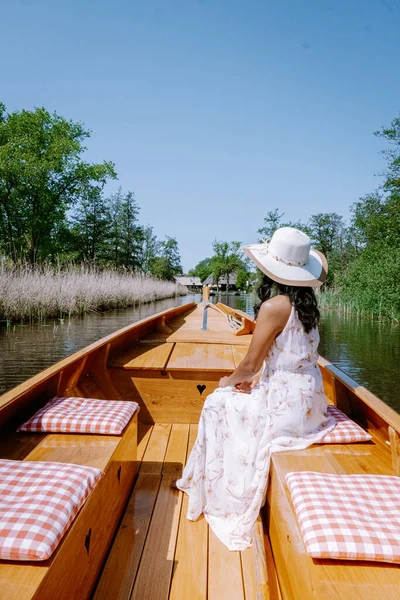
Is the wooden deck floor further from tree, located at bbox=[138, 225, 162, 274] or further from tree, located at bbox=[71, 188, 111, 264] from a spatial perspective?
tree, located at bbox=[138, 225, 162, 274]

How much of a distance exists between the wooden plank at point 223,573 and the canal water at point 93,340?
4.08m

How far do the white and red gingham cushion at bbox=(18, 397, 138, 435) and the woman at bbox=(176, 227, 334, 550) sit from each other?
0.37m

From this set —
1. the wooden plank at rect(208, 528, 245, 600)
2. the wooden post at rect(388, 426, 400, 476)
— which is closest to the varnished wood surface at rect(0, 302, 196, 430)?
the wooden plank at rect(208, 528, 245, 600)

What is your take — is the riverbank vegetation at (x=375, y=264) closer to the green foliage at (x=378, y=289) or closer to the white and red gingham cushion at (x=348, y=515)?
the green foliage at (x=378, y=289)

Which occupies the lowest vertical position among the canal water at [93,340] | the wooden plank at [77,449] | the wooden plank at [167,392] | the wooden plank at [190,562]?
the canal water at [93,340]

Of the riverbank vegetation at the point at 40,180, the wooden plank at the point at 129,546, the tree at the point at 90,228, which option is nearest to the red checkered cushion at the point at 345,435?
the wooden plank at the point at 129,546

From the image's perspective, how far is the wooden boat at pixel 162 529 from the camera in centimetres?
97

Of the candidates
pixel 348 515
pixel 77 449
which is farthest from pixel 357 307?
pixel 348 515

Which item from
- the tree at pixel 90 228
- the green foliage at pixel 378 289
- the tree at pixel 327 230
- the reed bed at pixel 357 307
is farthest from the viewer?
the tree at pixel 327 230

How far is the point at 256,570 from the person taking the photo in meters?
1.53

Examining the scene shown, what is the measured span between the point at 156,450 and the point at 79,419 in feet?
2.93

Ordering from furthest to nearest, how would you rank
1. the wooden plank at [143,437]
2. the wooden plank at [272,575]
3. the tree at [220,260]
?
the tree at [220,260] < the wooden plank at [143,437] < the wooden plank at [272,575]

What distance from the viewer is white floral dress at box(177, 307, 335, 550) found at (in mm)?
1660

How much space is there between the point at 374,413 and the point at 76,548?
1.39 meters
